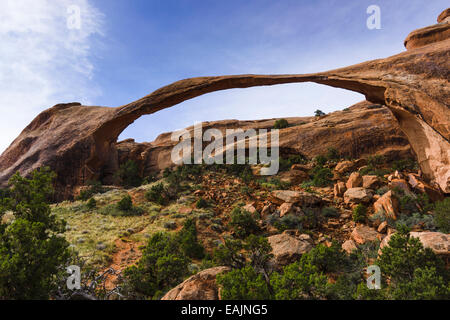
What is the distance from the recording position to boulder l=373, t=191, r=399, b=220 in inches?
387

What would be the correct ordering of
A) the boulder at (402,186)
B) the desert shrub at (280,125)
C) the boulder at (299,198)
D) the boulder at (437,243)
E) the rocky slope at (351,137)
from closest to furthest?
the boulder at (437,243) → the boulder at (402,186) → the boulder at (299,198) → the rocky slope at (351,137) → the desert shrub at (280,125)

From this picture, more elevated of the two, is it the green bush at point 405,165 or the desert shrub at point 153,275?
the green bush at point 405,165

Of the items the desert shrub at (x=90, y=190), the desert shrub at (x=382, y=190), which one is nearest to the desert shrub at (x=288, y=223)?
the desert shrub at (x=382, y=190)

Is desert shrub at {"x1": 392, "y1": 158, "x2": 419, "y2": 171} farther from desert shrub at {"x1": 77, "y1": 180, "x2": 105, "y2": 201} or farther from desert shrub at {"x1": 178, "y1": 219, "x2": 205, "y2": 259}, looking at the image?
desert shrub at {"x1": 77, "y1": 180, "x2": 105, "y2": 201}

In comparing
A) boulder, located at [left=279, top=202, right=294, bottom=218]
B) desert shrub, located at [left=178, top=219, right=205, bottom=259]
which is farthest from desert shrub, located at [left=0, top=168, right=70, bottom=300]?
boulder, located at [left=279, top=202, right=294, bottom=218]

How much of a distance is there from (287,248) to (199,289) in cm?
413

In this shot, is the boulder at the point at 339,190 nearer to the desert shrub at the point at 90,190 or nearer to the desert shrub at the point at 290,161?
the desert shrub at the point at 290,161

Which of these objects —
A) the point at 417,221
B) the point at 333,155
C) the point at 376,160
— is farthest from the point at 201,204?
the point at 376,160

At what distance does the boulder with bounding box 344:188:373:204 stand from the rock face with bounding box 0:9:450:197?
2777 mm

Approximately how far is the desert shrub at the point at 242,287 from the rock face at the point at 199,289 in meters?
0.28

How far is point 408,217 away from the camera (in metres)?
9.68

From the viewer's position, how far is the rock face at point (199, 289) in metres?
4.69
